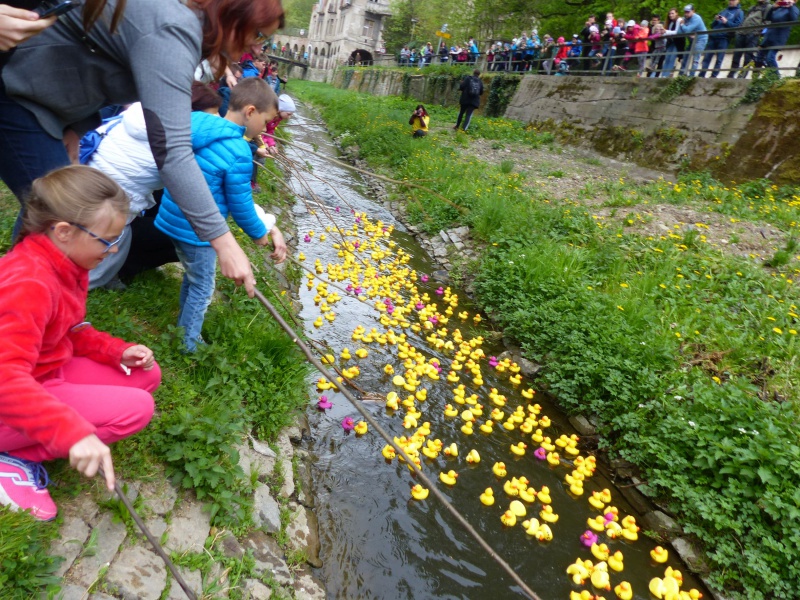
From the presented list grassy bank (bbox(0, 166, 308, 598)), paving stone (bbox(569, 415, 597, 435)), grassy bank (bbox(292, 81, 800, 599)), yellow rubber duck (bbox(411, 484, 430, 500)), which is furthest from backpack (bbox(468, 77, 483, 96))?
yellow rubber duck (bbox(411, 484, 430, 500))

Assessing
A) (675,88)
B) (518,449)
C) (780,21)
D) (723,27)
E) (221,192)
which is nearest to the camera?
(221,192)

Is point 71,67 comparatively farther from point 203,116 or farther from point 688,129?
point 688,129

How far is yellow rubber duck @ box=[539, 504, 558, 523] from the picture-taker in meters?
3.78

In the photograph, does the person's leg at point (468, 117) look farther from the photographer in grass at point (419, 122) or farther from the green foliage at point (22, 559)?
the green foliage at point (22, 559)

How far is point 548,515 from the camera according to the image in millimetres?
3789

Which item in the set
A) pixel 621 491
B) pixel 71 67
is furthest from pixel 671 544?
pixel 71 67

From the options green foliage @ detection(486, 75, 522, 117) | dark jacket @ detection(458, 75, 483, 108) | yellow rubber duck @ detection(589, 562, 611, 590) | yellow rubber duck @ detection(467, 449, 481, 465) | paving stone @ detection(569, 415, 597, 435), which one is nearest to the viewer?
yellow rubber duck @ detection(589, 562, 611, 590)

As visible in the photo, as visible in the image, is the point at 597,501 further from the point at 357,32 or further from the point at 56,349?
the point at 357,32

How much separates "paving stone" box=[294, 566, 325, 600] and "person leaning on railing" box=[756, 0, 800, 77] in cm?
1370

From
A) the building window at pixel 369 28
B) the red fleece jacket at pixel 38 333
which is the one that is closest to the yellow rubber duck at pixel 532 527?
the red fleece jacket at pixel 38 333

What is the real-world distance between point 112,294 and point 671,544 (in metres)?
4.62

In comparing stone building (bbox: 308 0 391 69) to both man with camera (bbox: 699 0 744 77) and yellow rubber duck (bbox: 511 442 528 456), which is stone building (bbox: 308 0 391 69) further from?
yellow rubber duck (bbox: 511 442 528 456)

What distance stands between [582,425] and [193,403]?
3.73 metres

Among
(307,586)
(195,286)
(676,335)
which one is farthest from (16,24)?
(676,335)
